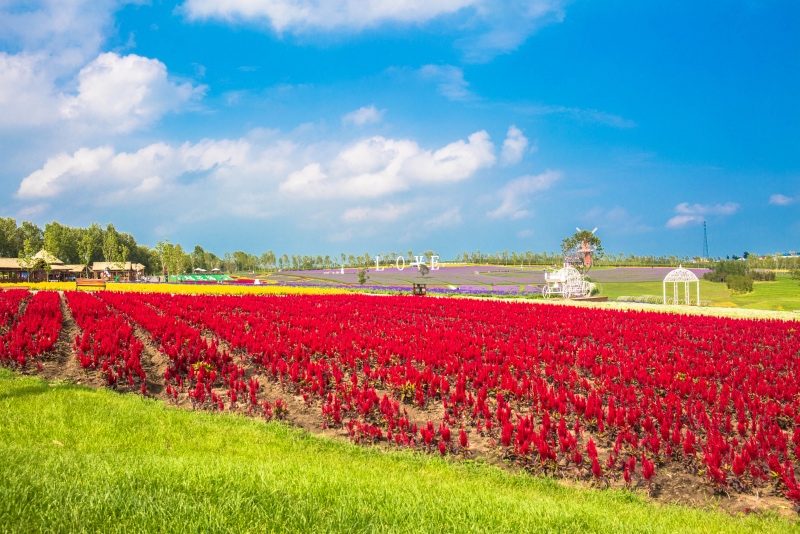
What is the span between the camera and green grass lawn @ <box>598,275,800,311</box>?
112 ft

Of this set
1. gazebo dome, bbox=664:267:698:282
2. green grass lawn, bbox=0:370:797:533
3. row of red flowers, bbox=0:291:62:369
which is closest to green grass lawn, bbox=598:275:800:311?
gazebo dome, bbox=664:267:698:282

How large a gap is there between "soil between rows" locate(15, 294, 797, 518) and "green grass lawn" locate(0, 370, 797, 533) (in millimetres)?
404

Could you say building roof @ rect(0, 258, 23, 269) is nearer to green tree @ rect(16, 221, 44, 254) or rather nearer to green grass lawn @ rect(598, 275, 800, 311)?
green tree @ rect(16, 221, 44, 254)

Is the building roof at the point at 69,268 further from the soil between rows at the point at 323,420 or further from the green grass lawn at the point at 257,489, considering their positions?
the green grass lawn at the point at 257,489

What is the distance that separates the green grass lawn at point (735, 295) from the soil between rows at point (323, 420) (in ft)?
103

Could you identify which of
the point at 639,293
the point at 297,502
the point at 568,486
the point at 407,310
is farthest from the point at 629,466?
the point at 639,293

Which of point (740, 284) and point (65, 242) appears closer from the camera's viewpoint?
point (740, 284)

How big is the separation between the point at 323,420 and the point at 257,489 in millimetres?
3267

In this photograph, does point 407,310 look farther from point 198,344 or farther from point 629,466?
point 629,466

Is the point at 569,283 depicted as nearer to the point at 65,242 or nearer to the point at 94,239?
the point at 65,242

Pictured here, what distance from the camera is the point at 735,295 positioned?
42.4 metres

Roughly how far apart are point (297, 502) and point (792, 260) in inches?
3854

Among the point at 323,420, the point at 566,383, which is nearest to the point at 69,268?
the point at 323,420

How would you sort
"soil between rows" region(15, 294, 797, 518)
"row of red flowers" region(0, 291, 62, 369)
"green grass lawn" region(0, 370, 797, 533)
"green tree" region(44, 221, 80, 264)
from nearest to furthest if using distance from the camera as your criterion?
"green grass lawn" region(0, 370, 797, 533) → "soil between rows" region(15, 294, 797, 518) → "row of red flowers" region(0, 291, 62, 369) → "green tree" region(44, 221, 80, 264)
